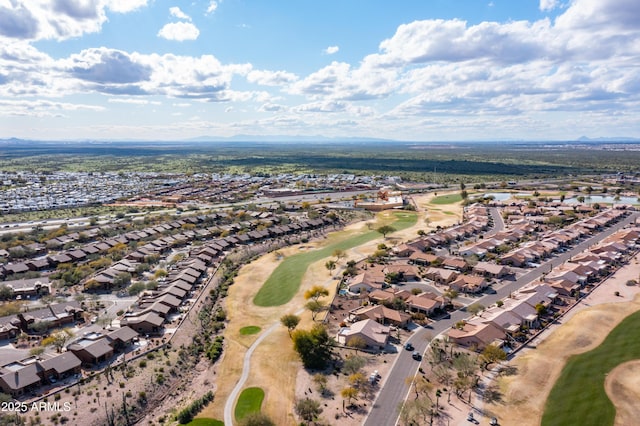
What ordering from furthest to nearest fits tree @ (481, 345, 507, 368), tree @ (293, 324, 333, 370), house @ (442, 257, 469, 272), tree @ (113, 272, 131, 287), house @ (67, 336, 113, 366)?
house @ (442, 257, 469, 272) < tree @ (113, 272, 131, 287) < house @ (67, 336, 113, 366) < tree @ (293, 324, 333, 370) < tree @ (481, 345, 507, 368)

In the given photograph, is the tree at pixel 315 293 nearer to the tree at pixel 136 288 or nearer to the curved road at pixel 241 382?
the curved road at pixel 241 382

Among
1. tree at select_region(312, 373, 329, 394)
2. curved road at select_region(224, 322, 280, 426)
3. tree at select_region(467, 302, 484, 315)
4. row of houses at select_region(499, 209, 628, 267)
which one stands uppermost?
row of houses at select_region(499, 209, 628, 267)

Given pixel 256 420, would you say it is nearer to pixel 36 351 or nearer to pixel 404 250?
pixel 36 351

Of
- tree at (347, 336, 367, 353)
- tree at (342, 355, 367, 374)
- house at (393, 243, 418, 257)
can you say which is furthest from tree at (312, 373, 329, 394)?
house at (393, 243, 418, 257)

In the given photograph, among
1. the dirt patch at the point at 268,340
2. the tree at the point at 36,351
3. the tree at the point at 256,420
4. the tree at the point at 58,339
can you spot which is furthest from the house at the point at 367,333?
the tree at the point at 36,351

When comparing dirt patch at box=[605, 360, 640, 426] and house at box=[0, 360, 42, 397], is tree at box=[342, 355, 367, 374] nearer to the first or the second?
dirt patch at box=[605, 360, 640, 426]

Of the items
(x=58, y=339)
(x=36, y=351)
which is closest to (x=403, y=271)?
(x=58, y=339)
